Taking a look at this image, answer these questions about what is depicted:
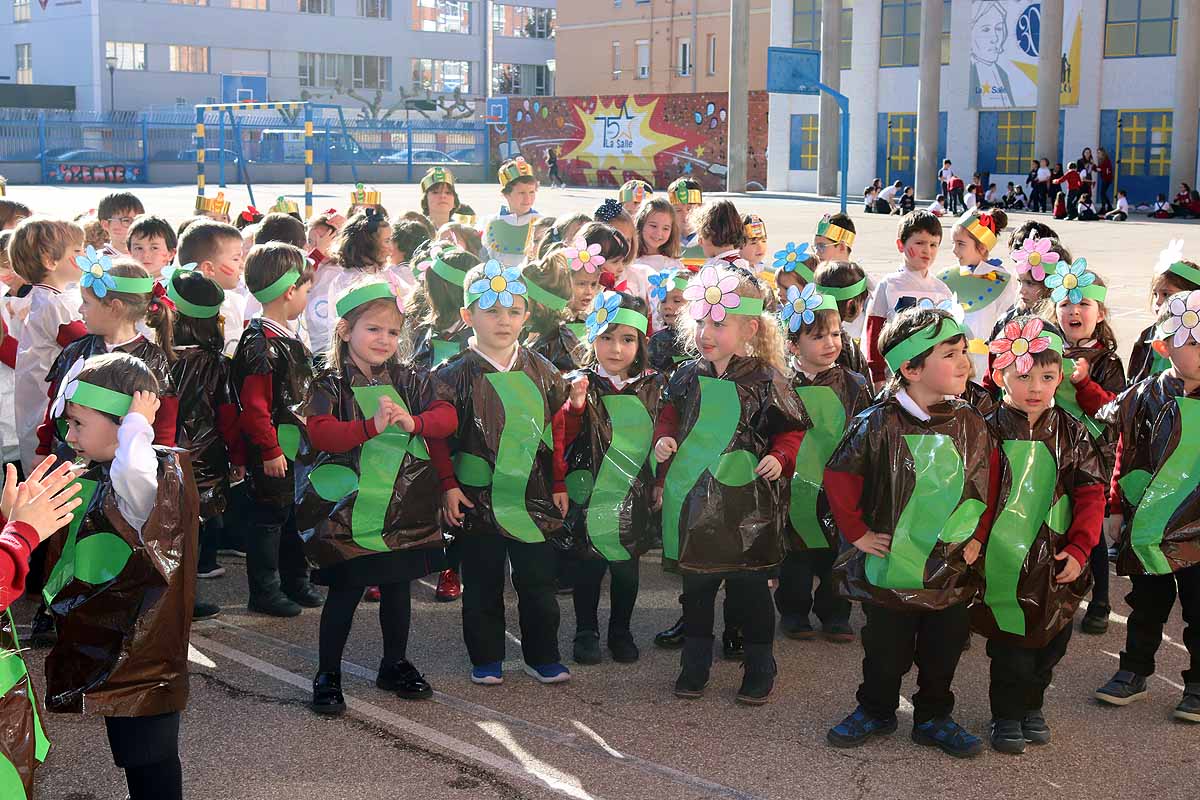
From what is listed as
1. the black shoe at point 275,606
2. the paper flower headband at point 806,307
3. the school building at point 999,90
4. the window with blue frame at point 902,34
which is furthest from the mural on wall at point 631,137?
the paper flower headband at point 806,307

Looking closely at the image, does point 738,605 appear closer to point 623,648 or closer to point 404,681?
point 623,648

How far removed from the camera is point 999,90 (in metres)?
39.4

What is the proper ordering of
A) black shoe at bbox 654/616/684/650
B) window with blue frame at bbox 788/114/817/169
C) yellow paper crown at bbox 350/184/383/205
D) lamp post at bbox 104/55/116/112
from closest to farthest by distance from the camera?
black shoe at bbox 654/616/684/650, yellow paper crown at bbox 350/184/383/205, window with blue frame at bbox 788/114/817/169, lamp post at bbox 104/55/116/112

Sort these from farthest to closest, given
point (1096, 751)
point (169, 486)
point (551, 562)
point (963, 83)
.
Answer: point (963, 83)
point (551, 562)
point (1096, 751)
point (169, 486)

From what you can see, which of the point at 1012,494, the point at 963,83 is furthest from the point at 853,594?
the point at 963,83

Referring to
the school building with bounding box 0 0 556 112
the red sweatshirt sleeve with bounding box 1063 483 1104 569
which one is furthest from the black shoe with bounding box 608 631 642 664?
Result: the school building with bounding box 0 0 556 112

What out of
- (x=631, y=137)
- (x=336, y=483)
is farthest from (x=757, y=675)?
(x=631, y=137)

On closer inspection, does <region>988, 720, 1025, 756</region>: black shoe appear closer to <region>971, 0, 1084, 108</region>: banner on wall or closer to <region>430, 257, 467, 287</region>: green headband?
<region>430, 257, 467, 287</region>: green headband

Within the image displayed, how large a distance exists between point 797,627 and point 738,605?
79cm

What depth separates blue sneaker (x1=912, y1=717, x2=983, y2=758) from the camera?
433 cm

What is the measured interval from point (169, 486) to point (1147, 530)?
335 cm

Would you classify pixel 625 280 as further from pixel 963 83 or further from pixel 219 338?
pixel 963 83

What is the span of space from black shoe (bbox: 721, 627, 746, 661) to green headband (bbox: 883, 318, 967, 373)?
59.1 inches

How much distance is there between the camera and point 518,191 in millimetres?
8773
